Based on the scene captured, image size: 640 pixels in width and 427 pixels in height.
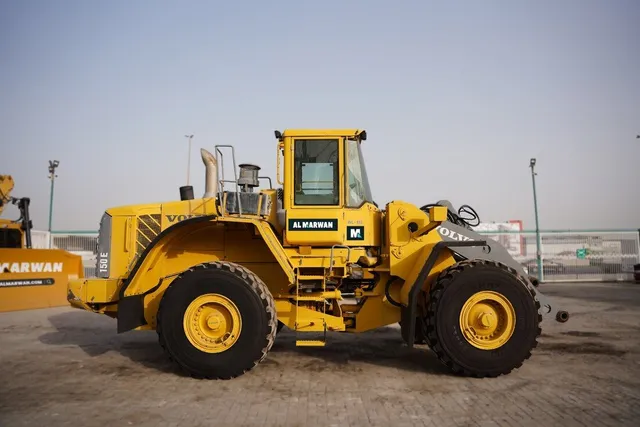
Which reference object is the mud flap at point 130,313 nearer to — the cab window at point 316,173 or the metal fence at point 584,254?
the cab window at point 316,173

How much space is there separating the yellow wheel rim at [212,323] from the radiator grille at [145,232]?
1.56m

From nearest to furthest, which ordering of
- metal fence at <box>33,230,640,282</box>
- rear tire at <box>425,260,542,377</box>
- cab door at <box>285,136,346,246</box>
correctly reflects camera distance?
rear tire at <box>425,260,542,377</box> < cab door at <box>285,136,346,246</box> < metal fence at <box>33,230,640,282</box>

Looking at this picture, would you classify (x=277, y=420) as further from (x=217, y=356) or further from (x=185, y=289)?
(x=185, y=289)

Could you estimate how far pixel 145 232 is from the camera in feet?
21.6

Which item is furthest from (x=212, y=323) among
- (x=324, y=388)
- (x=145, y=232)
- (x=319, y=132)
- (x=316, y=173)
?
(x=319, y=132)

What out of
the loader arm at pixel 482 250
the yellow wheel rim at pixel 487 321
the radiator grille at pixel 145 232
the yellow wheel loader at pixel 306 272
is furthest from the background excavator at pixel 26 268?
the yellow wheel rim at pixel 487 321

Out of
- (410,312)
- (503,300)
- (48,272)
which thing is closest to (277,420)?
(410,312)

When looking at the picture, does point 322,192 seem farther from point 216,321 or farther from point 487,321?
point 487,321

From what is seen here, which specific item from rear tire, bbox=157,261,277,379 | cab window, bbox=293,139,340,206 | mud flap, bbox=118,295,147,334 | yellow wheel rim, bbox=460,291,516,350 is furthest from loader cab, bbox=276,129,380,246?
Answer: mud flap, bbox=118,295,147,334

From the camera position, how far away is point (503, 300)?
548 centimetres

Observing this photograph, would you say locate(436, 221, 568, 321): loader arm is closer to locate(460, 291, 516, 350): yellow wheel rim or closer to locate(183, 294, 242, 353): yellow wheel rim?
locate(460, 291, 516, 350): yellow wheel rim

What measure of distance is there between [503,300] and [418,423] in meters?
2.14

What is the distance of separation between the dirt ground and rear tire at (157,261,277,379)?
0.27 m

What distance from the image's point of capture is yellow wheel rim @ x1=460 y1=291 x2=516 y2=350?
5.43m
